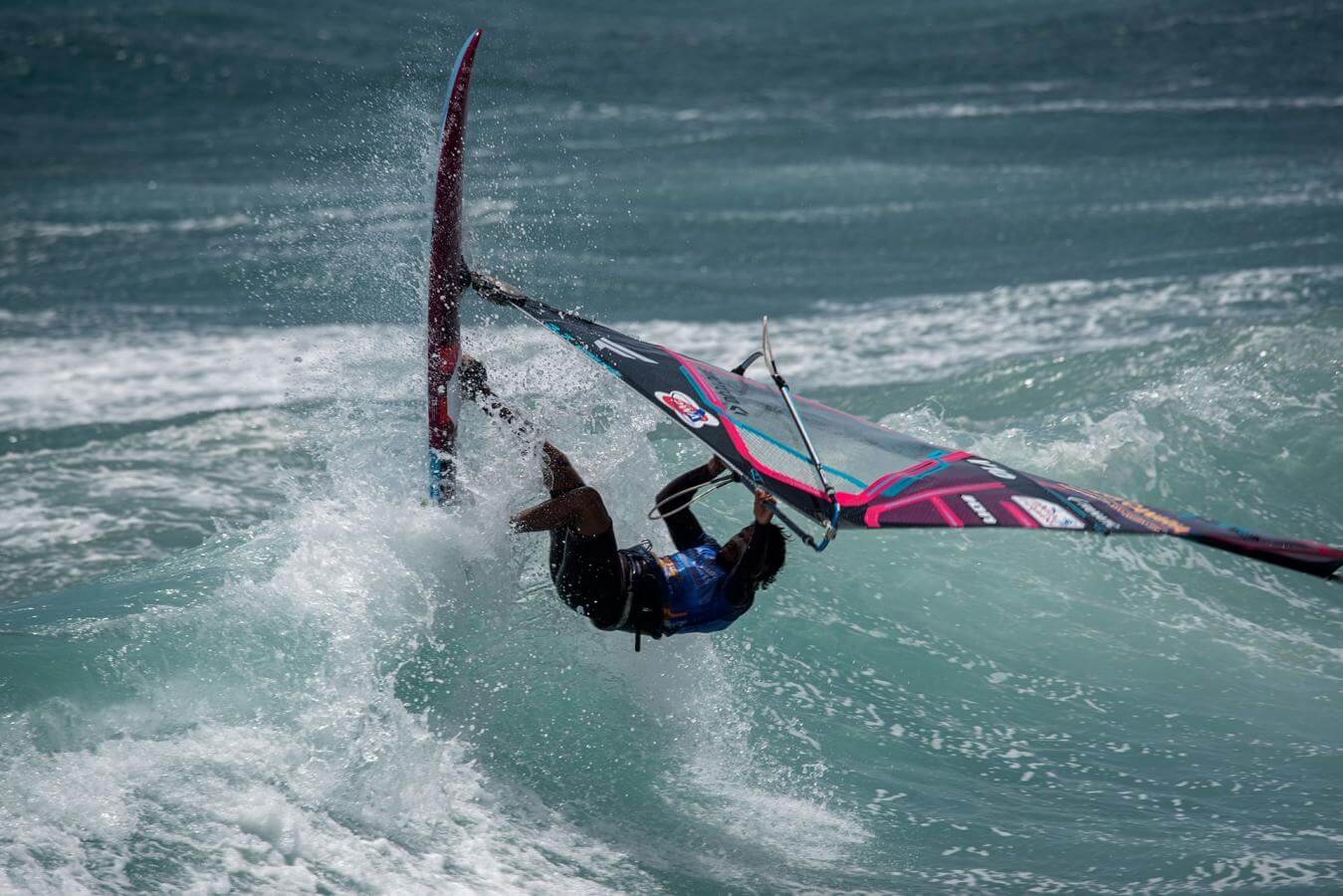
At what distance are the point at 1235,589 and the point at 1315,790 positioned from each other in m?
2.04

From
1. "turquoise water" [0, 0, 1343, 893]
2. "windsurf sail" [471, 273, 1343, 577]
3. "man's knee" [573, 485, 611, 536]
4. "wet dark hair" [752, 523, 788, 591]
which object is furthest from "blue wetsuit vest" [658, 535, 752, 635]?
"turquoise water" [0, 0, 1343, 893]

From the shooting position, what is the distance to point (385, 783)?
4.93 meters

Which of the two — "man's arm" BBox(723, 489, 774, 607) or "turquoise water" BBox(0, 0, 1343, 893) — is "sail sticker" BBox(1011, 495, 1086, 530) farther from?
"turquoise water" BBox(0, 0, 1343, 893)

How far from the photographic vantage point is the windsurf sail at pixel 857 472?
12.6 ft

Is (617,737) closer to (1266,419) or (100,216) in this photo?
(1266,419)

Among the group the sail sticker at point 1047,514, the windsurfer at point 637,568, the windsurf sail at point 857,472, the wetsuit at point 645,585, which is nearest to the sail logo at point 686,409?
the windsurf sail at point 857,472

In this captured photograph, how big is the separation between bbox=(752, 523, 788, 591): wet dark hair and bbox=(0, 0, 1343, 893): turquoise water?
1051mm

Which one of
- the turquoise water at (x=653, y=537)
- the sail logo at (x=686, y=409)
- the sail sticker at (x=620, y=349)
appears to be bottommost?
the turquoise water at (x=653, y=537)

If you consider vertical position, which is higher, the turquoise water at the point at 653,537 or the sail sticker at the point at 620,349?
the sail sticker at the point at 620,349

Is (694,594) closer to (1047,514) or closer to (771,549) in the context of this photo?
(771,549)

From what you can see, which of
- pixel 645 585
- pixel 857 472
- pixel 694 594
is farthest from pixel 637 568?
pixel 857 472

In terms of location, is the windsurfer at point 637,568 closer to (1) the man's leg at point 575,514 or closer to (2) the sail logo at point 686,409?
(1) the man's leg at point 575,514

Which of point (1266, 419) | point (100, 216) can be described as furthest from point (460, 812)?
point (100, 216)

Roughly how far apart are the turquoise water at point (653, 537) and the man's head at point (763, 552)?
964 millimetres
